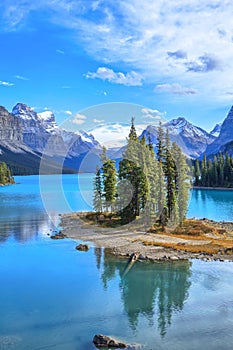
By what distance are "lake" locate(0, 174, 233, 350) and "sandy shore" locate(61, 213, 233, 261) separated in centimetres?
244

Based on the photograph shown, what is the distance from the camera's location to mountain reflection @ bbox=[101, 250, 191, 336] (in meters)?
29.8

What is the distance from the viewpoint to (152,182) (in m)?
63.6

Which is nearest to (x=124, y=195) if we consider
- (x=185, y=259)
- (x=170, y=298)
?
(x=185, y=259)

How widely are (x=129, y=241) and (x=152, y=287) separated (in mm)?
19046

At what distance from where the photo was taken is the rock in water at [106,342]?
23.9 m

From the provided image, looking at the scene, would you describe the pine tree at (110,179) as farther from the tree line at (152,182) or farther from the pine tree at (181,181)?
the pine tree at (181,181)

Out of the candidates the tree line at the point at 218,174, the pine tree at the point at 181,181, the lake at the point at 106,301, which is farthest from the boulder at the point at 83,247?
the tree line at the point at 218,174

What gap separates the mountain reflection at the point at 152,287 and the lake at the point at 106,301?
83mm

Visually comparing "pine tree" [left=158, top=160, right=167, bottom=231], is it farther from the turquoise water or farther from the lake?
the turquoise water

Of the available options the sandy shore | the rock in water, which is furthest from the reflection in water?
the rock in water

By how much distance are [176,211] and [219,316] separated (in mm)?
36391

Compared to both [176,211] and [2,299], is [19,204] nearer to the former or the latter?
[176,211]

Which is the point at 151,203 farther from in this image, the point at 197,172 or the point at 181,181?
the point at 197,172

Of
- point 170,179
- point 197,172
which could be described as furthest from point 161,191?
point 197,172
